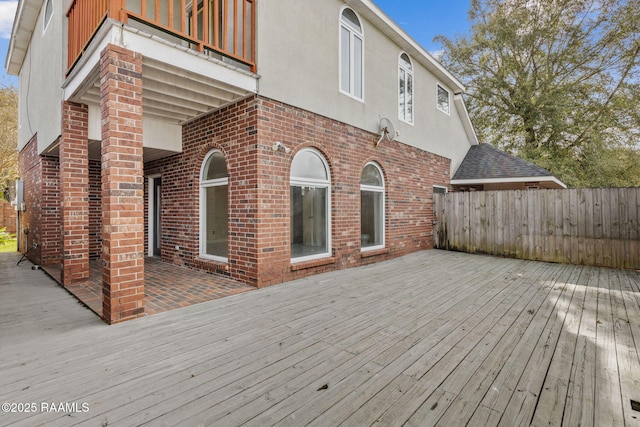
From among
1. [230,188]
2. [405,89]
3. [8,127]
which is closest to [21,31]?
[230,188]

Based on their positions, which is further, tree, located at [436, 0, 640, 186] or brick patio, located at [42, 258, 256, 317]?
tree, located at [436, 0, 640, 186]

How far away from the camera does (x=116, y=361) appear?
236 cm

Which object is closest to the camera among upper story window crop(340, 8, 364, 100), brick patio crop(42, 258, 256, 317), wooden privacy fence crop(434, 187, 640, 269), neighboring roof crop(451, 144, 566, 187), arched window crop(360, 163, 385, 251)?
brick patio crop(42, 258, 256, 317)

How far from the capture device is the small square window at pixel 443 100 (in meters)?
10.2

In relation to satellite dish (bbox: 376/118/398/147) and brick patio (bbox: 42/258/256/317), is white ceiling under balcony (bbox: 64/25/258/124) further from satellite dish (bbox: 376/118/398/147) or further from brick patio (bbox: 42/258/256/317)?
satellite dish (bbox: 376/118/398/147)

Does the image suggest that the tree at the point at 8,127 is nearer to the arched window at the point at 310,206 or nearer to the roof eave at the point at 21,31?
the roof eave at the point at 21,31

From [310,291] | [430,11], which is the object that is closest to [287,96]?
[310,291]

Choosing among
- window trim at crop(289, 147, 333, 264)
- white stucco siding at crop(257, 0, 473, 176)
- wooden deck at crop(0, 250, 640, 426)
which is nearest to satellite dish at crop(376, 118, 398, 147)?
white stucco siding at crop(257, 0, 473, 176)

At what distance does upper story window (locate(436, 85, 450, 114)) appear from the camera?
10.2m

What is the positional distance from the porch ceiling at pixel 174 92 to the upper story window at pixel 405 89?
16.1 ft

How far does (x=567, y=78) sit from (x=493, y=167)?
8.73m

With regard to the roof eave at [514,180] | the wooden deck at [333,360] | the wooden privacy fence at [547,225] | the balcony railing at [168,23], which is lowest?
the wooden deck at [333,360]

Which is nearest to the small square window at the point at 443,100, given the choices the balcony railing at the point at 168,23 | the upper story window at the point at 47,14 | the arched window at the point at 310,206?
the arched window at the point at 310,206

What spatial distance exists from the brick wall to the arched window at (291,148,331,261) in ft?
0.54
